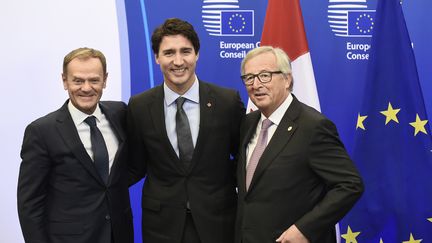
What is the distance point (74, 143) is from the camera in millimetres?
2244

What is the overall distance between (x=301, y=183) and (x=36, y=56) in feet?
9.13

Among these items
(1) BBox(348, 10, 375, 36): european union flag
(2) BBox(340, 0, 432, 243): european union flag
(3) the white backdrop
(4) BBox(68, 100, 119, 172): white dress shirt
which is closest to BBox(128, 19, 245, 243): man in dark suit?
(4) BBox(68, 100, 119, 172): white dress shirt

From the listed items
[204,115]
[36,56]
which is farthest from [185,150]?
[36,56]

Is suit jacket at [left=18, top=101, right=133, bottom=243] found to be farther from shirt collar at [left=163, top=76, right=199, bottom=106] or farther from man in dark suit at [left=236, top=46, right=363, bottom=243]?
man in dark suit at [left=236, top=46, right=363, bottom=243]

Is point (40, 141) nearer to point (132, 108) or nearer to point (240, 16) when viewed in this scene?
point (132, 108)

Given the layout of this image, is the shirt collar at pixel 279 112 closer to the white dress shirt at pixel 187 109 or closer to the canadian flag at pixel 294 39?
the white dress shirt at pixel 187 109

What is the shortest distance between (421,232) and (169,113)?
1.67 m

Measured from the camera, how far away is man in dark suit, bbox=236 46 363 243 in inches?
78.8

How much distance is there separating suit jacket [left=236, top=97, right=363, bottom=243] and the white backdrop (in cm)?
205

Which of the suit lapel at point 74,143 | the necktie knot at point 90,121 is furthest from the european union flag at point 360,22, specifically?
the suit lapel at point 74,143

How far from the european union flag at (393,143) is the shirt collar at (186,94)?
1.14 m

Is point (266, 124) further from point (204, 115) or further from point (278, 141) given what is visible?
point (204, 115)

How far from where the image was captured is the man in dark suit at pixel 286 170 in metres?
2.00

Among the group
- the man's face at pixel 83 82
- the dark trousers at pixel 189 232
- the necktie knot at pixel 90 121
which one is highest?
the man's face at pixel 83 82
